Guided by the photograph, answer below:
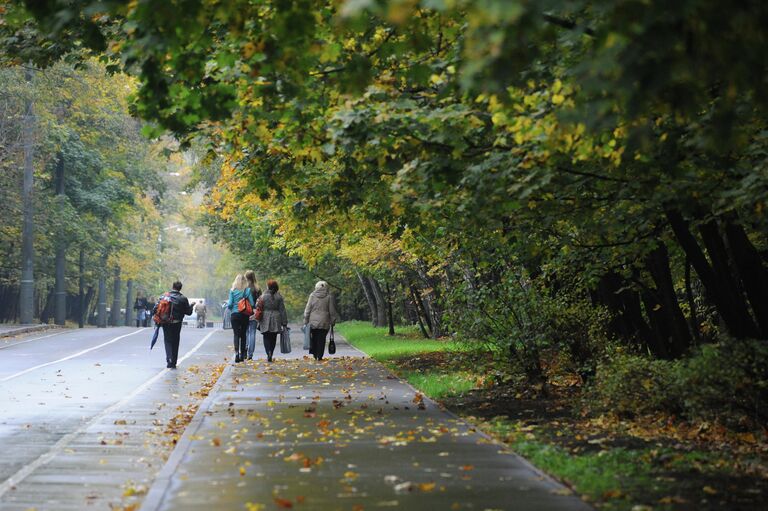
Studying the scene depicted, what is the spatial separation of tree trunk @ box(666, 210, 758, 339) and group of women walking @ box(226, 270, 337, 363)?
12.0 m

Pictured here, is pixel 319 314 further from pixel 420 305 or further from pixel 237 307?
pixel 420 305

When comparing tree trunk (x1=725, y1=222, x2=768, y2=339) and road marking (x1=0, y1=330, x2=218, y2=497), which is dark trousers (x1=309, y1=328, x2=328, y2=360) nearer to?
road marking (x1=0, y1=330, x2=218, y2=497)

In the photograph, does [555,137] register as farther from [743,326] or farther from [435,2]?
[743,326]

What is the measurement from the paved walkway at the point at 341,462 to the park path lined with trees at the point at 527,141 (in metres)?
2.06

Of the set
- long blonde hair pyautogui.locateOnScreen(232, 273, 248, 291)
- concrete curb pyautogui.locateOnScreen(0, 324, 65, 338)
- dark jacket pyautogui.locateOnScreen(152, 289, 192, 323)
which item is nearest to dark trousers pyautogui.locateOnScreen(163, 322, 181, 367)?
dark jacket pyautogui.locateOnScreen(152, 289, 192, 323)

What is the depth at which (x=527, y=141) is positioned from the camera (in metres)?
10.3

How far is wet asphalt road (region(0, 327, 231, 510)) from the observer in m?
8.48

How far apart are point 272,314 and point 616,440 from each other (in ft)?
45.0

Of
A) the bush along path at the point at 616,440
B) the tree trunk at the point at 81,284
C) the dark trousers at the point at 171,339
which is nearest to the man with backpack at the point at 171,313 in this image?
the dark trousers at the point at 171,339

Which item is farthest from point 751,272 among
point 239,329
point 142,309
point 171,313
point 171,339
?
point 142,309

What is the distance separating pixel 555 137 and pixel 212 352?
22.4m

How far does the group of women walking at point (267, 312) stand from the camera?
76.0 ft

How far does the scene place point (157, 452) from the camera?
10.4m

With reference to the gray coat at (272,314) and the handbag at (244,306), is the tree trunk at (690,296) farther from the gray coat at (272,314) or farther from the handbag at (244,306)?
the handbag at (244,306)
